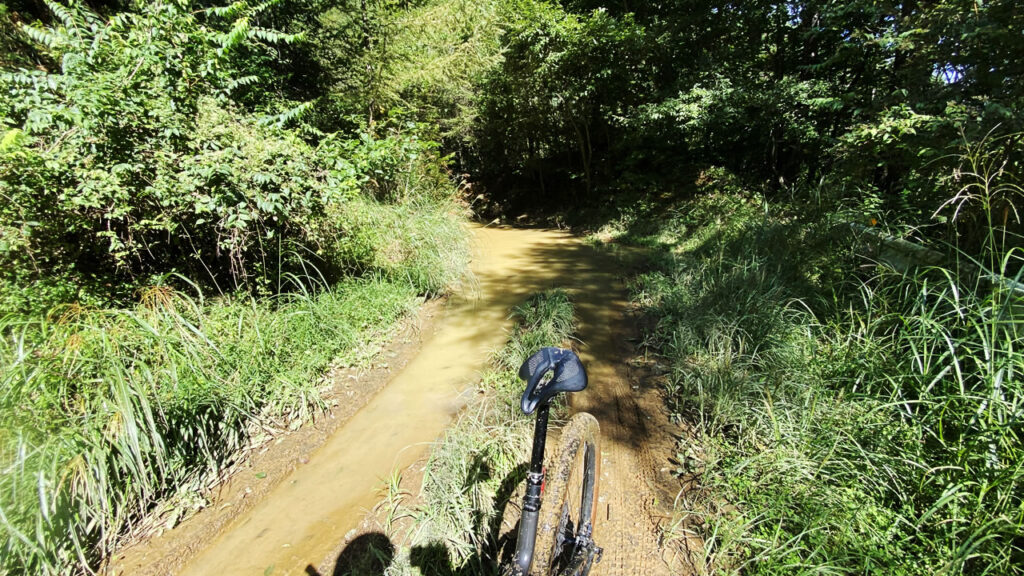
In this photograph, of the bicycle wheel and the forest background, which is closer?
the bicycle wheel

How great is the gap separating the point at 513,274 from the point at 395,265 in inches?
79.3

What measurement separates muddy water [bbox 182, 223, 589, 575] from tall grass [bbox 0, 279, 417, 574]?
20.5 inches

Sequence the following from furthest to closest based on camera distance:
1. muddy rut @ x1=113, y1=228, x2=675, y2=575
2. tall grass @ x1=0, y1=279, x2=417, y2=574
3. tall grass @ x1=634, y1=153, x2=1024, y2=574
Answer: muddy rut @ x1=113, y1=228, x2=675, y2=575
tall grass @ x1=0, y1=279, x2=417, y2=574
tall grass @ x1=634, y1=153, x2=1024, y2=574

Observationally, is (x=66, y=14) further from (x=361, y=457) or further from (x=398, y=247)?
(x=361, y=457)

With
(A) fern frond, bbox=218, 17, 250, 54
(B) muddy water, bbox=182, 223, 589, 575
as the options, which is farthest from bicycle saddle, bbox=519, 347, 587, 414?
(A) fern frond, bbox=218, 17, 250, 54

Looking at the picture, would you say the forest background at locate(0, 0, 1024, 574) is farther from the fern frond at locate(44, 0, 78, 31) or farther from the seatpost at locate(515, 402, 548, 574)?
the seatpost at locate(515, 402, 548, 574)

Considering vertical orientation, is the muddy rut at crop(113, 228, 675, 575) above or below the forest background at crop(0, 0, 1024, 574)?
below

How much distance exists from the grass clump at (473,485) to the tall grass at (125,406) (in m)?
1.48

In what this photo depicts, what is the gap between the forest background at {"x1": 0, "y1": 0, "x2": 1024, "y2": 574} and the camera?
188 cm

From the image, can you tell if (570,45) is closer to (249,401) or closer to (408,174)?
(408,174)

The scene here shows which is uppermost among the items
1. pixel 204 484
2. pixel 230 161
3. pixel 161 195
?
pixel 230 161

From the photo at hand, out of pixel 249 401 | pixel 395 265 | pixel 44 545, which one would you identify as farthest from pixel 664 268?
pixel 44 545

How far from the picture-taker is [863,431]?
2.08m

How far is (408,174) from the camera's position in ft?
24.8
